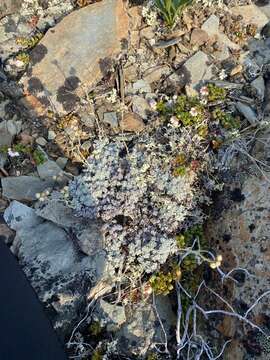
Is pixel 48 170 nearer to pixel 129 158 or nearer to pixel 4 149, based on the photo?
pixel 4 149

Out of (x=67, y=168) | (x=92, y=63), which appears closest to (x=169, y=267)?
(x=67, y=168)

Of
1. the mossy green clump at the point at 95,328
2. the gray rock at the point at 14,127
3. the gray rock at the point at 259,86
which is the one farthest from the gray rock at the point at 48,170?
the gray rock at the point at 259,86

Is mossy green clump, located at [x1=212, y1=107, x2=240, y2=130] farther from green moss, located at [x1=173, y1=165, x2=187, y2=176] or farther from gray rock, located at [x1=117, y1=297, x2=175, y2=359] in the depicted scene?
gray rock, located at [x1=117, y1=297, x2=175, y2=359]

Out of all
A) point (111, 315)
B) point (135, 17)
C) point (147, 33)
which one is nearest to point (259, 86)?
point (147, 33)

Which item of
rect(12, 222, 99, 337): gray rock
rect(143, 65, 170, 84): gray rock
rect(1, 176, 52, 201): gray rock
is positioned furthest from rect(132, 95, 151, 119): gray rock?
rect(12, 222, 99, 337): gray rock

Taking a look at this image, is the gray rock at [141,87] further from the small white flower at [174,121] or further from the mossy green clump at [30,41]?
the mossy green clump at [30,41]

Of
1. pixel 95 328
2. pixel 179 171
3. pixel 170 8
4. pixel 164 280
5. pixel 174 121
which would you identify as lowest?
pixel 164 280

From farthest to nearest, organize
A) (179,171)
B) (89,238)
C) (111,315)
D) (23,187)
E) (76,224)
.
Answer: (23,187), (179,171), (76,224), (89,238), (111,315)
